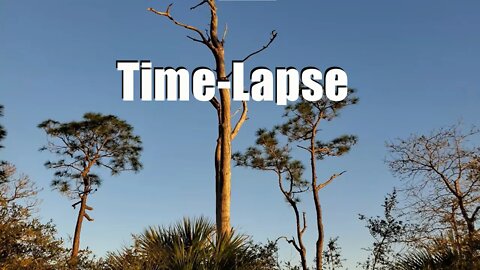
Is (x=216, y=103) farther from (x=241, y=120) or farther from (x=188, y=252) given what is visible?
(x=188, y=252)

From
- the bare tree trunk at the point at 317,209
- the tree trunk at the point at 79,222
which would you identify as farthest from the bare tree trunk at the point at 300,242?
the tree trunk at the point at 79,222

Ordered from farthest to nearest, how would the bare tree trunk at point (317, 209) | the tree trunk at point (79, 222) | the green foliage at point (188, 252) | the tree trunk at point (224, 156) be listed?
the tree trunk at point (79, 222), the bare tree trunk at point (317, 209), the tree trunk at point (224, 156), the green foliage at point (188, 252)

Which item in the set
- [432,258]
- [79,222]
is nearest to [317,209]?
[79,222]

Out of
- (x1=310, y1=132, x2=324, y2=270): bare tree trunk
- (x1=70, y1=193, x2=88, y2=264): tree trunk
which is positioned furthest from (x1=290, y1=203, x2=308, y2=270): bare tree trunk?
(x1=70, y1=193, x2=88, y2=264): tree trunk

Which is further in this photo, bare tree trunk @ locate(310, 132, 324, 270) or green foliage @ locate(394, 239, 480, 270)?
bare tree trunk @ locate(310, 132, 324, 270)

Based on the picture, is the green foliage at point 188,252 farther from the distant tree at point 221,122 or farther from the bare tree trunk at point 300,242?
the bare tree trunk at point 300,242

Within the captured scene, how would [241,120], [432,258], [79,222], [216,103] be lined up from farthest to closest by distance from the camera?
[79,222]
[241,120]
[216,103]
[432,258]

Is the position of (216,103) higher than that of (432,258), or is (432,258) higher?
(216,103)

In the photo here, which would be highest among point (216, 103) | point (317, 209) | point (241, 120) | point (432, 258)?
point (216, 103)

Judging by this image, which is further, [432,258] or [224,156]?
[224,156]

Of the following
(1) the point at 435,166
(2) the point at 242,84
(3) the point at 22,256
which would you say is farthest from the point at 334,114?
(3) the point at 22,256

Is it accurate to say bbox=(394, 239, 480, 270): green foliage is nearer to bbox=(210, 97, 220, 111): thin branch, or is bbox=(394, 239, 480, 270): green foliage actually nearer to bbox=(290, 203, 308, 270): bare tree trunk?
bbox=(210, 97, 220, 111): thin branch

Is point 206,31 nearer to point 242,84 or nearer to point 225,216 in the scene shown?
point 242,84

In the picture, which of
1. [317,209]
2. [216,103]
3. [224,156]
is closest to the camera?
[224,156]
